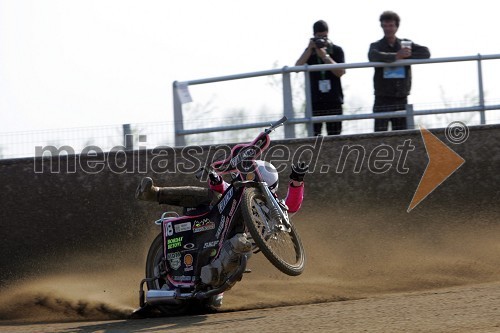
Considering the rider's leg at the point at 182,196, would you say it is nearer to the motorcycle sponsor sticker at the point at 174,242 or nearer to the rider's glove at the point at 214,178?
the rider's glove at the point at 214,178

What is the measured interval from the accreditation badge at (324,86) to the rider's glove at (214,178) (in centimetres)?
322

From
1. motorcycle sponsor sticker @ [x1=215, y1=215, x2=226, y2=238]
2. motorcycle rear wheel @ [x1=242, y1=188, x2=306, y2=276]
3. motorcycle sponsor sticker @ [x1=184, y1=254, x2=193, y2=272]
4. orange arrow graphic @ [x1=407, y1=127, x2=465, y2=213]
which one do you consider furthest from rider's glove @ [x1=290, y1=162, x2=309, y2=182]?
orange arrow graphic @ [x1=407, y1=127, x2=465, y2=213]

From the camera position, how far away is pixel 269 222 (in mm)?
7996

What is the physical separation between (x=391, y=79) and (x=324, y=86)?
34.6 inches

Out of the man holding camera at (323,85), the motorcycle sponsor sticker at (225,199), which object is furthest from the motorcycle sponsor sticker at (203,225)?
the man holding camera at (323,85)

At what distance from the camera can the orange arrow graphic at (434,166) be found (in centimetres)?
1129

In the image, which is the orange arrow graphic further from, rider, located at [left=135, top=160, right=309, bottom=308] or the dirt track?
rider, located at [left=135, top=160, right=309, bottom=308]

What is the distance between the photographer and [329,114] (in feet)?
37.1

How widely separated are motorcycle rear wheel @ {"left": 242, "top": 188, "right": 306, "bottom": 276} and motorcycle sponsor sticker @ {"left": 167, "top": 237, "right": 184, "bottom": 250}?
1081mm

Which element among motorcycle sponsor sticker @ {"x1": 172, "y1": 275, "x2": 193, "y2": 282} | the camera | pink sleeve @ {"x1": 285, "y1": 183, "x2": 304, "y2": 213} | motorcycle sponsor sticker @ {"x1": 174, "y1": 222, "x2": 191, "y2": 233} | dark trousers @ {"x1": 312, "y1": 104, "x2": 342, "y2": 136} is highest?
the camera

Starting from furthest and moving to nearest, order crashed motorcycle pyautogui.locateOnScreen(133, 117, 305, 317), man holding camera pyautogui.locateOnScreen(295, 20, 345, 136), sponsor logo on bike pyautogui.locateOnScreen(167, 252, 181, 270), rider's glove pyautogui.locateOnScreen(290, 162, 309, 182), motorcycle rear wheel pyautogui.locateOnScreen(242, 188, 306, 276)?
man holding camera pyautogui.locateOnScreen(295, 20, 345, 136) → sponsor logo on bike pyautogui.locateOnScreen(167, 252, 181, 270) → rider's glove pyautogui.locateOnScreen(290, 162, 309, 182) → crashed motorcycle pyautogui.locateOnScreen(133, 117, 305, 317) → motorcycle rear wheel pyautogui.locateOnScreen(242, 188, 306, 276)

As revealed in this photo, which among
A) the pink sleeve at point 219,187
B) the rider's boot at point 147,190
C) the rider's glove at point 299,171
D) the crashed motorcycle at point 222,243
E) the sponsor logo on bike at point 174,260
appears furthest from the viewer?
the sponsor logo on bike at point 174,260

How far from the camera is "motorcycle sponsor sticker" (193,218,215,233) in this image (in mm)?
8545

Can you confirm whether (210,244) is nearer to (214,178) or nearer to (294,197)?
(214,178)
